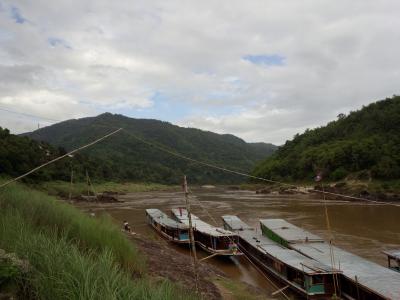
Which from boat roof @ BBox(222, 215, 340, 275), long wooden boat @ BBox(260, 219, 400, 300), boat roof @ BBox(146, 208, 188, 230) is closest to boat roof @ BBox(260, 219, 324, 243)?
long wooden boat @ BBox(260, 219, 400, 300)

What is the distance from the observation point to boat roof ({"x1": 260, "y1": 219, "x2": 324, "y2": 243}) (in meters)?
21.7

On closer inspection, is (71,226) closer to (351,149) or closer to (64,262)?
(64,262)

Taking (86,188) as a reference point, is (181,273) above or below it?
below

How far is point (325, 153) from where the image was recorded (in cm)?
8538

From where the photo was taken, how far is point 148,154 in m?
158

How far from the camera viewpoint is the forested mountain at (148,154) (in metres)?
120

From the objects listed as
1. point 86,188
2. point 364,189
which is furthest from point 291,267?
point 86,188

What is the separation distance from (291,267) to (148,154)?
143 metres

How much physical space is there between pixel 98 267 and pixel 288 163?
95.6 meters

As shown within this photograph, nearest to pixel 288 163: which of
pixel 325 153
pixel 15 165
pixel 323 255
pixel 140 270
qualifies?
pixel 325 153

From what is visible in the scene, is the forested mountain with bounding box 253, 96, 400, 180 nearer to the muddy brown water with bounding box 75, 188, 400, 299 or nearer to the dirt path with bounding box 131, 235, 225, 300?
the muddy brown water with bounding box 75, 188, 400, 299

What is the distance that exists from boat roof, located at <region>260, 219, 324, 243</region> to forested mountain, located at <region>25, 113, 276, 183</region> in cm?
6484

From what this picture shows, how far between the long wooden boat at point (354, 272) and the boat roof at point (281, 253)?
52cm

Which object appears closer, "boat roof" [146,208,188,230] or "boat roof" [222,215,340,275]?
"boat roof" [222,215,340,275]
